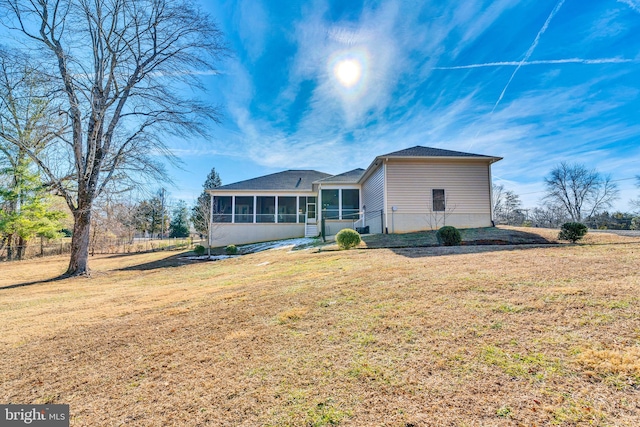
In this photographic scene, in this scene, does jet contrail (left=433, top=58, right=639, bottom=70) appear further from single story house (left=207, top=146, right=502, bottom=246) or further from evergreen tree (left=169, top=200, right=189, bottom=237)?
evergreen tree (left=169, top=200, right=189, bottom=237)

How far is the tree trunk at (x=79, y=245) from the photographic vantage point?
10945 mm

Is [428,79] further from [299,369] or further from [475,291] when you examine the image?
[299,369]

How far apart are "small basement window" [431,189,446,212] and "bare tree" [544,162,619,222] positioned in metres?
24.6

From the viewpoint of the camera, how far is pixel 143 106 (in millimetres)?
11859

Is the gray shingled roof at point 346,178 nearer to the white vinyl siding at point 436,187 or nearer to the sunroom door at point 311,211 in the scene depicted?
the sunroom door at point 311,211

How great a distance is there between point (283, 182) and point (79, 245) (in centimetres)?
1418

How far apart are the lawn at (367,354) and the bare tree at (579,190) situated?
31845 mm

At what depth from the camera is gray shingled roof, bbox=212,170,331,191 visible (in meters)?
22.0

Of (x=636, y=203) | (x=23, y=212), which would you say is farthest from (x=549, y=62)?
(x=23, y=212)

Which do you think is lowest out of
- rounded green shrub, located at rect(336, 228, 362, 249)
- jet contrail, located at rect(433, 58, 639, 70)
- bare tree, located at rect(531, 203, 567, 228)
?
rounded green shrub, located at rect(336, 228, 362, 249)

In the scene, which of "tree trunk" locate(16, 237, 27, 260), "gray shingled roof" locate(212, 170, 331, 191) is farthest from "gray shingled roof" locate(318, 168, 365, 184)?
"tree trunk" locate(16, 237, 27, 260)

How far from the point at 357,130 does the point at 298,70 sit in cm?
542

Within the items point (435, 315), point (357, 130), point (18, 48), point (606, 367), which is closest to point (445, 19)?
point (357, 130)

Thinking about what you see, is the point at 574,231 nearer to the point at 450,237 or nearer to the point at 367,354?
the point at 450,237
